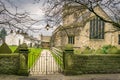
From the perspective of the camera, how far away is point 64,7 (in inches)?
654

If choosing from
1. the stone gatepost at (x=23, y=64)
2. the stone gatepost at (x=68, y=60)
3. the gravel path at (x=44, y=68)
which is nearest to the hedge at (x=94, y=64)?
the stone gatepost at (x=68, y=60)

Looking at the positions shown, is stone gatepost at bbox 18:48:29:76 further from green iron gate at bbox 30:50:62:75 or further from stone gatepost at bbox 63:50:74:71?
stone gatepost at bbox 63:50:74:71

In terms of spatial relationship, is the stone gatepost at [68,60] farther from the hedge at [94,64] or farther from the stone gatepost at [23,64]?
the stone gatepost at [23,64]

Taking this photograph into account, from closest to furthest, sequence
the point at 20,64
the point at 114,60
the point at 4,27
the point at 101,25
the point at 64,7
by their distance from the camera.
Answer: the point at 4,27 → the point at 64,7 → the point at 20,64 → the point at 114,60 → the point at 101,25

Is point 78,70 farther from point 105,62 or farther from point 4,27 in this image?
point 4,27

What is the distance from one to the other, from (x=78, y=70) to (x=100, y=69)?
1.69 m

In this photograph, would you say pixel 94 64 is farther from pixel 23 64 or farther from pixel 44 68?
pixel 23 64

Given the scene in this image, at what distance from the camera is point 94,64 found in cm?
1861

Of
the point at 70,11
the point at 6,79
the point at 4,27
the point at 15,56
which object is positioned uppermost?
the point at 70,11

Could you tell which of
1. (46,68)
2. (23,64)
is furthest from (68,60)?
(23,64)

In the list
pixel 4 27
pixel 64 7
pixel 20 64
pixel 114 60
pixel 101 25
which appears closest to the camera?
pixel 4 27

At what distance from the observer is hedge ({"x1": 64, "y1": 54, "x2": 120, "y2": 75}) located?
1823cm

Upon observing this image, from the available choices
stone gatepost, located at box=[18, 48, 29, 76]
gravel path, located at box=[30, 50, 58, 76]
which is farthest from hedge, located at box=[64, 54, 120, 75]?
stone gatepost, located at box=[18, 48, 29, 76]

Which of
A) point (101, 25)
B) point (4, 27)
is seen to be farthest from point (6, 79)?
point (101, 25)
